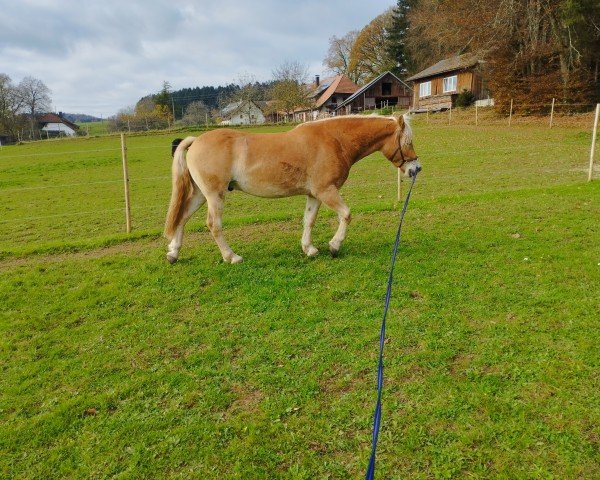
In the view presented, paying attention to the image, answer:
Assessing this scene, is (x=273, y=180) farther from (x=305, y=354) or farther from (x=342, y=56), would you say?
(x=342, y=56)

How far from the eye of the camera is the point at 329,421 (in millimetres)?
2832

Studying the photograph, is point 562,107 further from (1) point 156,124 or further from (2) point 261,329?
(1) point 156,124

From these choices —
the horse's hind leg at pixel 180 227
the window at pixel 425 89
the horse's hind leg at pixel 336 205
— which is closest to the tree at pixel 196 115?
the window at pixel 425 89

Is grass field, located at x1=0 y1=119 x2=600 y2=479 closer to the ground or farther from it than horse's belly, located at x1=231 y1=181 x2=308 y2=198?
closer to the ground

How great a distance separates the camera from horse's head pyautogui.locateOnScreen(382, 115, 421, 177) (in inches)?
223

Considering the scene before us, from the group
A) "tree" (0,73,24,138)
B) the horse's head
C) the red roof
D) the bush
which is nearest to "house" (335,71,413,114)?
the red roof

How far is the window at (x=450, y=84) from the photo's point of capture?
43.3 m

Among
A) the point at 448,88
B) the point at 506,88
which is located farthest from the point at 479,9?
the point at 448,88

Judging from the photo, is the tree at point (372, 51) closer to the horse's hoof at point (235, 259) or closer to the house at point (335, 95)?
the house at point (335, 95)

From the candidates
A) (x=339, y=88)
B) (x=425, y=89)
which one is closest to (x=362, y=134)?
(x=425, y=89)

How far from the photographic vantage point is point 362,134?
18.7 feet

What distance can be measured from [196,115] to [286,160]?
221ft

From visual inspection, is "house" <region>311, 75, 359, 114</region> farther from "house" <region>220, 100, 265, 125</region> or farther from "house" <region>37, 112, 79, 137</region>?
"house" <region>37, 112, 79, 137</region>

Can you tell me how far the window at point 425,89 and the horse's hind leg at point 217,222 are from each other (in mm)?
48031
